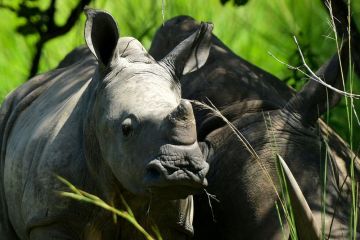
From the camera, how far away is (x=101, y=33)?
598 centimetres

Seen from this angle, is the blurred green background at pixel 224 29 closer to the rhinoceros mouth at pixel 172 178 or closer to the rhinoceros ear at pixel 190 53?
the rhinoceros ear at pixel 190 53

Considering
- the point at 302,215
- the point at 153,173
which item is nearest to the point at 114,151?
the point at 153,173

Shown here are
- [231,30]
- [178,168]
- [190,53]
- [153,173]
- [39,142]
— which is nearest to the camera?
[178,168]

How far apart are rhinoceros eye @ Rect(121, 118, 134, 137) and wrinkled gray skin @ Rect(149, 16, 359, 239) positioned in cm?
85

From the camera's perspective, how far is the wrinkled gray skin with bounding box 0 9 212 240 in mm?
5289

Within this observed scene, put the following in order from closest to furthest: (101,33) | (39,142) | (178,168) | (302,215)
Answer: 1. (178,168)
2. (302,215)
3. (101,33)
4. (39,142)

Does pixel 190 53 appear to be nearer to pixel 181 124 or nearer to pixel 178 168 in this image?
pixel 181 124

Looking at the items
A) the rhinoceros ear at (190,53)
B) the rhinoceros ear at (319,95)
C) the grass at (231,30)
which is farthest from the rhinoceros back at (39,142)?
the grass at (231,30)

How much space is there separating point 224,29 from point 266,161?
2.98 m

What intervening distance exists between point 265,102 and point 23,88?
5.02 feet

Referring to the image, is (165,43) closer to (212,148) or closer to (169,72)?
(212,148)

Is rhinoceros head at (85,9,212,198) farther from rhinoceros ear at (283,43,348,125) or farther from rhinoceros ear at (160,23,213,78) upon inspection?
rhinoceros ear at (283,43,348,125)

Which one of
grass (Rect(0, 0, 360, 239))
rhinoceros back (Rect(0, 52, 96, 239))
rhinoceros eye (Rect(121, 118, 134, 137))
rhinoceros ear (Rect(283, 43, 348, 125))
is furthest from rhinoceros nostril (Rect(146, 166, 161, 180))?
grass (Rect(0, 0, 360, 239))

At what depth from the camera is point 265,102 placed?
700cm
